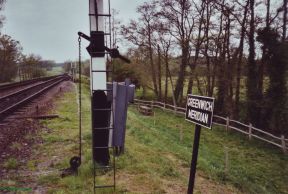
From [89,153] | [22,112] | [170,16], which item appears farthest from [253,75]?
[89,153]

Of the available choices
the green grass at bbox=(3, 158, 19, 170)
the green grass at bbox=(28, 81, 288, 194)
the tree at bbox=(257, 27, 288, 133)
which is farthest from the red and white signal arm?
the tree at bbox=(257, 27, 288, 133)

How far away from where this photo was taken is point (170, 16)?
110 feet

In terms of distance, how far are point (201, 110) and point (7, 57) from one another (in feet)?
187

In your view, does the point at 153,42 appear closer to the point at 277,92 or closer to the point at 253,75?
the point at 253,75

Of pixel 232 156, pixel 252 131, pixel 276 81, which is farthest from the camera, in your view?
pixel 252 131

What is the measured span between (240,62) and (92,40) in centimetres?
2039

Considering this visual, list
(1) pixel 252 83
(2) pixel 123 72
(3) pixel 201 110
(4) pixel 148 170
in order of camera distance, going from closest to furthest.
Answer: (3) pixel 201 110 < (4) pixel 148 170 < (1) pixel 252 83 < (2) pixel 123 72

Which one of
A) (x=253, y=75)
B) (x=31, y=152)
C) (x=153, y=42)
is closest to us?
(x=31, y=152)

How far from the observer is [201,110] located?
4.51m

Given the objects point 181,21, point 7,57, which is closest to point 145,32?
point 181,21

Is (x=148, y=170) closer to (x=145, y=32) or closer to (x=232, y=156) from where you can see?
(x=232, y=156)

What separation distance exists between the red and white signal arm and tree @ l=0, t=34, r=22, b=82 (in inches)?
2098

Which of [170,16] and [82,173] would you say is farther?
[170,16]

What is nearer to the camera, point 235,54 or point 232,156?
point 232,156
